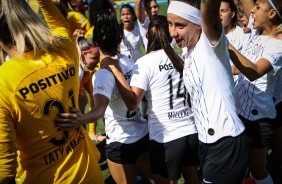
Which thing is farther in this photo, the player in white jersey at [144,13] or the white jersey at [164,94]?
the player in white jersey at [144,13]

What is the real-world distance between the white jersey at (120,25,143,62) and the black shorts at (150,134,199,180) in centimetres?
397

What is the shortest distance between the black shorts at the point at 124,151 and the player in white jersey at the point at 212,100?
87 cm

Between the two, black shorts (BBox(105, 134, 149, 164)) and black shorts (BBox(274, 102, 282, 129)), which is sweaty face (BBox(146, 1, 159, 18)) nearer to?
black shorts (BBox(274, 102, 282, 129))

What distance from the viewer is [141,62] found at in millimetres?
2984

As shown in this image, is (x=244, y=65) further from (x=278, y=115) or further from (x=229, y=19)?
(x=229, y=19)

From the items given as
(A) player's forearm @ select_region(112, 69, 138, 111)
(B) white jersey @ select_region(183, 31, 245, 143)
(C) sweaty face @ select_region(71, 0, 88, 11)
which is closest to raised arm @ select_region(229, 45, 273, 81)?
(B) white jersey @ select_region(183, 31, 245, 143)

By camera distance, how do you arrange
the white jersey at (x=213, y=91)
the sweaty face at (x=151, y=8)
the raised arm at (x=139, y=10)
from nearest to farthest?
the white jersey at (x=213, y=91) < the raised arm at (x=139, y=10) < the sweaty face at (x=151, y=8)

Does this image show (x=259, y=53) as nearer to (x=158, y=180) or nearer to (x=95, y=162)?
(x=158, y=180)

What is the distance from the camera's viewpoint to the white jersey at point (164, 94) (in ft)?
9.65

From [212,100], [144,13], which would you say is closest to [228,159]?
[212,100]

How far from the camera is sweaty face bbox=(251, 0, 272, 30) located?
9.83 ft

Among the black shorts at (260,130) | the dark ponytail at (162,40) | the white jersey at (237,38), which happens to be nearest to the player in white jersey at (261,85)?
the black shorts at (260,130)

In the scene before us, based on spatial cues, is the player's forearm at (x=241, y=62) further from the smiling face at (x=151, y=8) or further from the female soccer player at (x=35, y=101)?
the smiling face at (x=151, y=8)

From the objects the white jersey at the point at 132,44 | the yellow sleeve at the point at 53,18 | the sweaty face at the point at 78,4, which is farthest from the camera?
the white jersey at the point at 132,44
